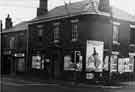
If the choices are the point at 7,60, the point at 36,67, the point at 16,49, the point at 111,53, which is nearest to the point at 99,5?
the point at 111,53

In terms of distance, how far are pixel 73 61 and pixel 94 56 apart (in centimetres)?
246

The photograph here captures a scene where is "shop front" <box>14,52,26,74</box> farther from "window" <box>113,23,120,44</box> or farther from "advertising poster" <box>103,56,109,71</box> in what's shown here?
"window" <box>113,23,120,44</box>

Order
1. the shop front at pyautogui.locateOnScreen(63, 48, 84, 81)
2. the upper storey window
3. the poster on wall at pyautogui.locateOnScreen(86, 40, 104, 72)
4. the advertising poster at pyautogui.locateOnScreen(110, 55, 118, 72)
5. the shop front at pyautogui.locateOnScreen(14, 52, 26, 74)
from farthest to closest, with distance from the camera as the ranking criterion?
the shop front at pyautogui.locateOnScreen(14, 52, 26, 74)
the upper storey window
the advertising poster at pyautogui.locateOnScreen(110, 55, 118, 72)
the shop front at pyautogui.locateOnScreen(63, 48, 84, 81)
the poster on wall at pyautogui.locateOnScreen(86, 40, 104, 72)

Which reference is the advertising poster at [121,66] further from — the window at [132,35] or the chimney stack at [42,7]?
the chimney stack at [42,7]

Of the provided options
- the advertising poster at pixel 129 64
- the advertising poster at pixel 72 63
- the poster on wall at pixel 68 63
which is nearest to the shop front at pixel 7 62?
the poster on wall at pixel 68 63

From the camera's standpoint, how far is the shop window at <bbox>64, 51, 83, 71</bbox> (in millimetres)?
29953

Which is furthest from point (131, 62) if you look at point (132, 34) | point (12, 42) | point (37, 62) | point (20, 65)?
point (12, 42)

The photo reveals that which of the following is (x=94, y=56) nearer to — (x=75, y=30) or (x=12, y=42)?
(x=75, y=30)

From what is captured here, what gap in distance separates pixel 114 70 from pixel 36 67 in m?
10.6

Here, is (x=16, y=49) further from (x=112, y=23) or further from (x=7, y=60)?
(x=112, y=23)

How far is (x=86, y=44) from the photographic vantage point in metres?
29.5

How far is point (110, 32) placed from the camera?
101 ft

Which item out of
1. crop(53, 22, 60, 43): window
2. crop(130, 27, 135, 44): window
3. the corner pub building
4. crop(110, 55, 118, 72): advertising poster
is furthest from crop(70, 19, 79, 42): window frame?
crop(130, 27, 135, 44): window

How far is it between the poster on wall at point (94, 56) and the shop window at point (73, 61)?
95 centimetres
